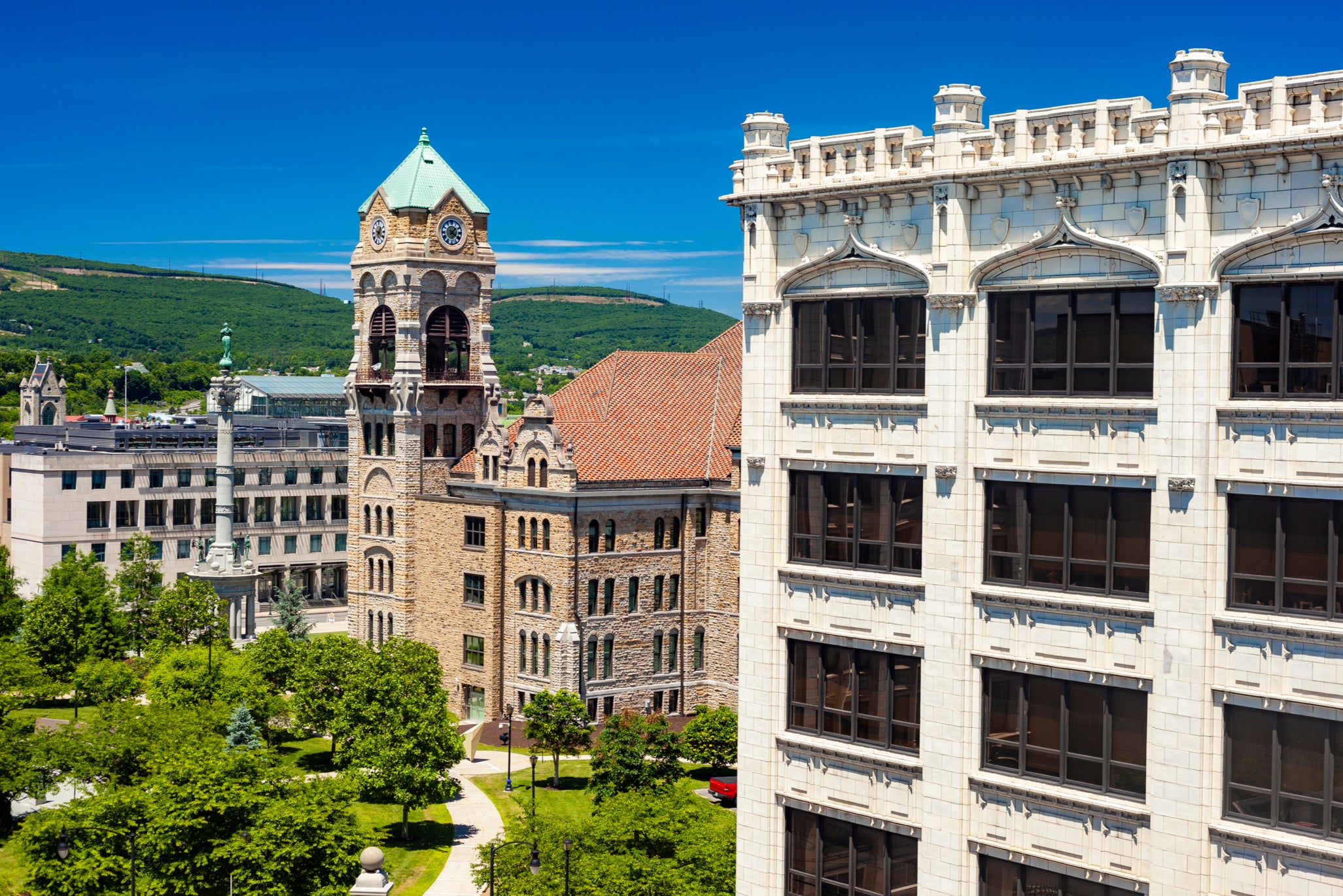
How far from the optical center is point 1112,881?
22.2 meters

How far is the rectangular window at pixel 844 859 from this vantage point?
24875mm

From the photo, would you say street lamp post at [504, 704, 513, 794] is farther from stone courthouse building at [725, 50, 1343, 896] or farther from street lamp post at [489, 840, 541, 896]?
stone courthouse building at [725, 50, 1343, 896]

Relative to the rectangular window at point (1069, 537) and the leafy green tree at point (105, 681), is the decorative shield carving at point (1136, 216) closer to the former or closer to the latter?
the rectangular window at point (1069, 537)

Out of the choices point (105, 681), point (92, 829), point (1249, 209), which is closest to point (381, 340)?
point (105, 681)

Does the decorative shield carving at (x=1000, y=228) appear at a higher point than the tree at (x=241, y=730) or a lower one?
higher

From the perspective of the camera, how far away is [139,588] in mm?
110188

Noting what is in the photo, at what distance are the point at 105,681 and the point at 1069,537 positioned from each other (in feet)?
233

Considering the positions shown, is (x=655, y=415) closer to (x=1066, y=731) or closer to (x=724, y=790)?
(x=724, y=790)

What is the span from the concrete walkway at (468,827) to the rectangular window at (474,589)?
10202mm

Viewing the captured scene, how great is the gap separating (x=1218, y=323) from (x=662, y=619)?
6935cm

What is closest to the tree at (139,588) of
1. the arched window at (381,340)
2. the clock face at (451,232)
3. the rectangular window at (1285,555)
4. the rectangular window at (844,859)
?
the arched window at (381,340)

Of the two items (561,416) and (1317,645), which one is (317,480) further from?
(1317,645)

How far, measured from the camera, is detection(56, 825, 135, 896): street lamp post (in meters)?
47.1

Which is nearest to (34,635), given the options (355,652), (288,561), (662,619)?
(355,652)
